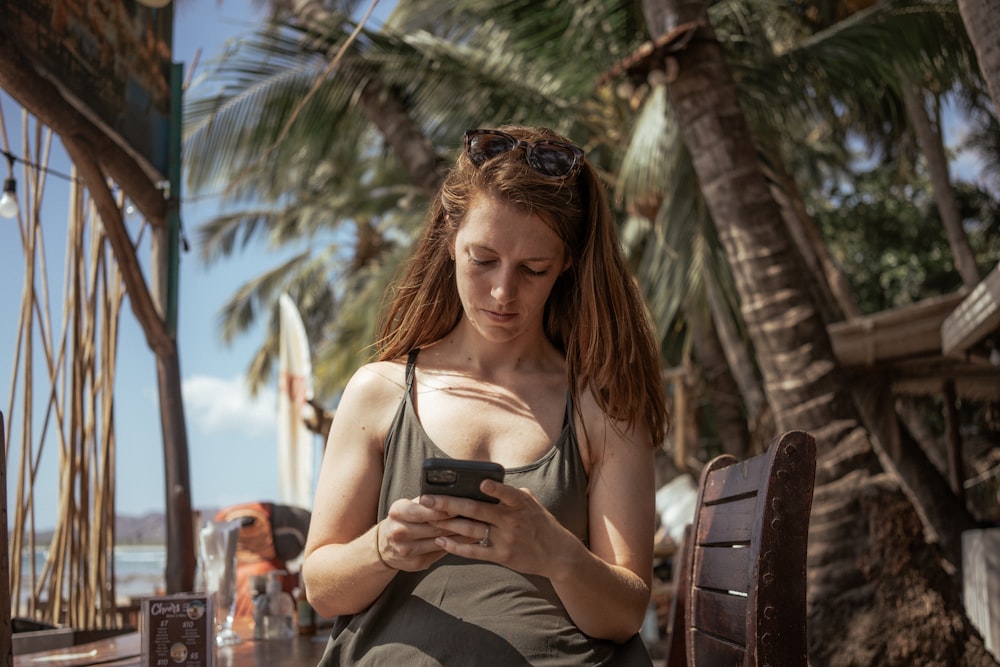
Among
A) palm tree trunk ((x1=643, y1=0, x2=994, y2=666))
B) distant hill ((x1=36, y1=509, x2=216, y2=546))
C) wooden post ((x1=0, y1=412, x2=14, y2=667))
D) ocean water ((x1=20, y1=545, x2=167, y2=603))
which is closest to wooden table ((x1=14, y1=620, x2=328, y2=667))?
wooden post ((x1=0, y1=412, x2=14, y2=667))

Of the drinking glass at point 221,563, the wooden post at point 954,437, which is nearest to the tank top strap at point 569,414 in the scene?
the drinking glass at point 221,563

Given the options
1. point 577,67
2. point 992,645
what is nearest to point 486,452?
point 992,645

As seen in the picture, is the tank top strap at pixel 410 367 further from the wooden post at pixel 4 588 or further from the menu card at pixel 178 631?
→ the wooden post at pixel 4 588

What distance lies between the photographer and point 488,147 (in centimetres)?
207

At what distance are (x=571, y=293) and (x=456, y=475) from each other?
0.76 meters

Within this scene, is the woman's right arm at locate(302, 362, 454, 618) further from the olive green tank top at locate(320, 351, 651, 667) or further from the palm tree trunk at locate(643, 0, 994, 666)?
the palm tree trunk at locate(643, 0, 994, 666)

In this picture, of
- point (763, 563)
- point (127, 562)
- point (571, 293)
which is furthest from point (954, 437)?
point (763, 563)

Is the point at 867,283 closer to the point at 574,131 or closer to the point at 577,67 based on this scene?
the point at 574,131

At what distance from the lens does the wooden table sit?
2307 mm

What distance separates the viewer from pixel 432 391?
1999 millimetres

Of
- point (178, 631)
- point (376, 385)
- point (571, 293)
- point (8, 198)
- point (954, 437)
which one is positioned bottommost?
point (954, 437)

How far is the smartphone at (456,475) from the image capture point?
149cm

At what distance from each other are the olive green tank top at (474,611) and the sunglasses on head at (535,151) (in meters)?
0.49

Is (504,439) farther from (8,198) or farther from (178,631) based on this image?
(8,198)
